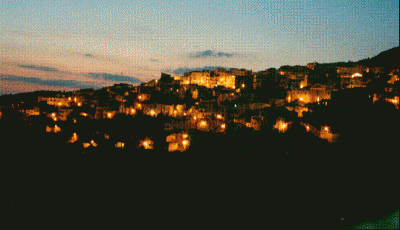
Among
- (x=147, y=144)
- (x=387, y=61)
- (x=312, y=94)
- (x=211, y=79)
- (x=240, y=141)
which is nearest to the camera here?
(x=240, y=141)

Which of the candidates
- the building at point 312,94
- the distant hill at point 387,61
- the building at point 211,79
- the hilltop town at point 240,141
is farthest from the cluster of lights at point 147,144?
the distant hill at point 387,61

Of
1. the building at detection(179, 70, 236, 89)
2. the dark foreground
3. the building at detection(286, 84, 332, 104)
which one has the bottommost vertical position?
the dark foreground

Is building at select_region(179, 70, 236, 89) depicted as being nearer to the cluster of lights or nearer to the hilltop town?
the hilltop town

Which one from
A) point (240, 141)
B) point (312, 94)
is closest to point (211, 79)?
point (312, 94)

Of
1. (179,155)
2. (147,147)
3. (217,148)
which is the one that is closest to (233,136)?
(217,148)

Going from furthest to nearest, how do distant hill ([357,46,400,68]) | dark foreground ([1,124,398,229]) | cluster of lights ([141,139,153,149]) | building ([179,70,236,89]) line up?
building ([179,70,236,89])
distant hill ([357,46,400,68])
cluster of lights ([141,139,153,149])
dark foreground ([1,124,398,229])

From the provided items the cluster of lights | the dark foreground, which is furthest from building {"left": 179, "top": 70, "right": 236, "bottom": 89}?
the dark foreground

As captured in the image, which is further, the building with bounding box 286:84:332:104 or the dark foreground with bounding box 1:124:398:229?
the building with bounding box 286:84:332:104

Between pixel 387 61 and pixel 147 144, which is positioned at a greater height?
pixel 387 61

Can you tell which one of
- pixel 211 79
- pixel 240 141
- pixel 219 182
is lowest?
pixel 219 182

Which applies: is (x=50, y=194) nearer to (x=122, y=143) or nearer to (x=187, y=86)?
(x=122, y=143)

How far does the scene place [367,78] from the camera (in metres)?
29.7

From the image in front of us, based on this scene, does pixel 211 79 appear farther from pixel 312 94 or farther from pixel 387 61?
pixel 387 61

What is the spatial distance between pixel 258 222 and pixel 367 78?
27.8 meters
